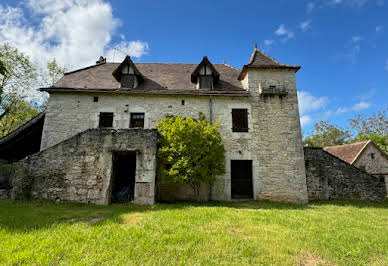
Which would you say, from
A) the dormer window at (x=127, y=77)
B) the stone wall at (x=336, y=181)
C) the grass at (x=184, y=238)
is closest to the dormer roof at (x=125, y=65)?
the dormer window at (x=127, y=77)

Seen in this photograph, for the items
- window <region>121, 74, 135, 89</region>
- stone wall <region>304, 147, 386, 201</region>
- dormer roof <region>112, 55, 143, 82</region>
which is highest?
dormer roof <region>112, 55, 143, 82</region>

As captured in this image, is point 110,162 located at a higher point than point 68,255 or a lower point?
higher

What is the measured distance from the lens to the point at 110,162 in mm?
7344

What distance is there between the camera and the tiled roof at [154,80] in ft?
33.0

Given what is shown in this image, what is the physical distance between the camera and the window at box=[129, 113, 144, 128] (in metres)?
9.81

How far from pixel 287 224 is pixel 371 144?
661 inches

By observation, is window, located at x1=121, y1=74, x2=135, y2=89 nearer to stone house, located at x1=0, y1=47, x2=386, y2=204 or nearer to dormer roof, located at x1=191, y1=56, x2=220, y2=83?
stone house, located at x1=0, y1=47, x2=386, y2=204

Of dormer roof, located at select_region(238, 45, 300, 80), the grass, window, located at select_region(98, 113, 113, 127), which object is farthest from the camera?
dormer roof, located at select_region(238, 45, 300, 80)

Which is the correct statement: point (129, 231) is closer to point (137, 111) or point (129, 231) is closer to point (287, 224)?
point (287, 224)

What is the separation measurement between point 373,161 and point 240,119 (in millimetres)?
14133

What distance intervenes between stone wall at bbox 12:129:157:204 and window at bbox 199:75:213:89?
176 inches

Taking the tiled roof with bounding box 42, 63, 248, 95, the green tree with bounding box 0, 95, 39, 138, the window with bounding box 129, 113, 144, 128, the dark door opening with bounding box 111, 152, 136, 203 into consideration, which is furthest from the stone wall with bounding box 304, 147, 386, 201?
the green tree with bounding box 0, 95, 39, 138

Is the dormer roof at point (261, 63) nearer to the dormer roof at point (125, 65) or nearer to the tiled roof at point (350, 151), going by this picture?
the dormer roof at point (125, 65)

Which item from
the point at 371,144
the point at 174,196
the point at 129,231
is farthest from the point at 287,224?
the point at 371,144
